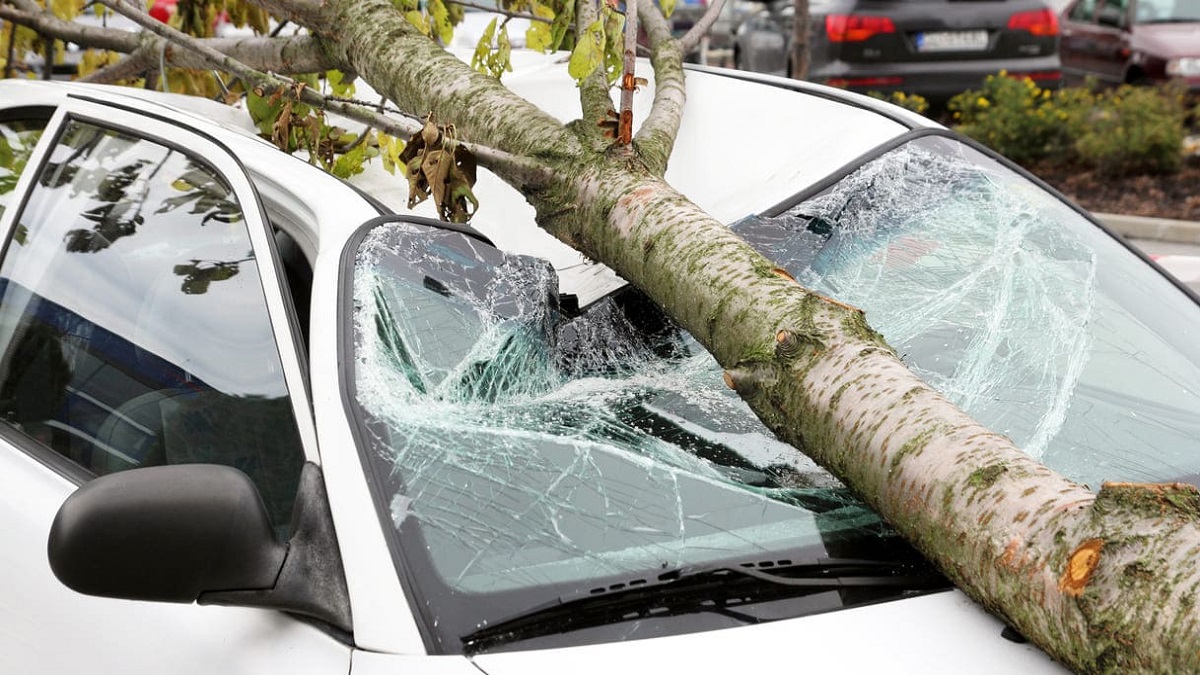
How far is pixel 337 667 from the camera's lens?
5.91 ft

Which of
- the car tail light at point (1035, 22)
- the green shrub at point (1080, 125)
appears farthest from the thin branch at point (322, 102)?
the car tail light at point (1035, 22)

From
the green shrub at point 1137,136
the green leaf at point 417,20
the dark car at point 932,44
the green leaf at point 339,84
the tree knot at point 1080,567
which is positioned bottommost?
the green shrub at point 1137,136

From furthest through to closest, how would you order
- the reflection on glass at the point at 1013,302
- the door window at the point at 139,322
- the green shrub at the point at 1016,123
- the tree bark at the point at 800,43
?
the green shrub at the point at 1016,123, the tree bark at the point at 800,43, the reflection on glass at the point at 1013,302, the door window at the point at 139,322

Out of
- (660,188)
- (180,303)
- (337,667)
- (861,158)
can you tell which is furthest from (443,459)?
(861,158)

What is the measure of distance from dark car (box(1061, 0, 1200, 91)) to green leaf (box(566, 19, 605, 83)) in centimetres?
1244

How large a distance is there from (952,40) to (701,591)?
36.2ft

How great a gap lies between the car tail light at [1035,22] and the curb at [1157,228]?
9.27 ft

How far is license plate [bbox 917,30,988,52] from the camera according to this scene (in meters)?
12.1

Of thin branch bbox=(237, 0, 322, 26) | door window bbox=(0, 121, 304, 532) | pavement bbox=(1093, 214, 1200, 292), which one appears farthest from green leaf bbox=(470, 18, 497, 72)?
pavement bbox=(1093, 214, 1200, 292)

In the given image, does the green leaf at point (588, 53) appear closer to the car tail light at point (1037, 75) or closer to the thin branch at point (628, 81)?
the thin branch at point (628, 81)

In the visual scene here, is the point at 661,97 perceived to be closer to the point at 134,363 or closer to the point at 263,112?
the point at 263,112

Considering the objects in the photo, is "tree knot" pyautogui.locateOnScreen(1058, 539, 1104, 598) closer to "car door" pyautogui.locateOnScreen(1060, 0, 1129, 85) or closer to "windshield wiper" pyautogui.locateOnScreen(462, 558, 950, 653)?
"windshield wiper" pyautogui.locateOnScreen(462, 558, 950, 653)

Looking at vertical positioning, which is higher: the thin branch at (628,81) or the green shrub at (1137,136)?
the thin branch at (628,81)

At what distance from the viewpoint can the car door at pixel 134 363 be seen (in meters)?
2.05
